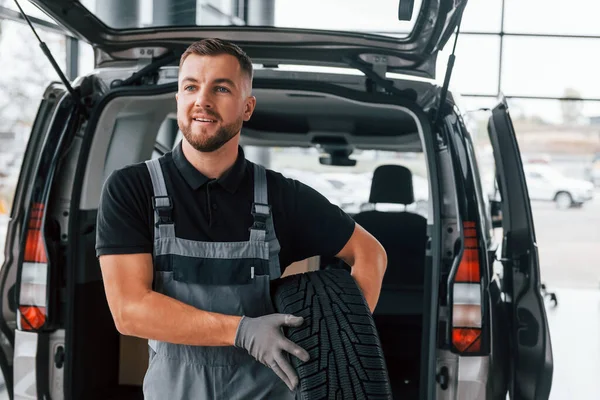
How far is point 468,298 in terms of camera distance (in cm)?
241

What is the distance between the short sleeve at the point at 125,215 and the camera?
1.65 metres

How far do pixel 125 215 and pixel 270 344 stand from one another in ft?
1.48

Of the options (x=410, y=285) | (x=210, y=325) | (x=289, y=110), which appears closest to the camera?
(x=210, y=325)

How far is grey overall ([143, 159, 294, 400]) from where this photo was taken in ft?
5.59

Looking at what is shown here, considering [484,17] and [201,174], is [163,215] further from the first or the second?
[484,17]

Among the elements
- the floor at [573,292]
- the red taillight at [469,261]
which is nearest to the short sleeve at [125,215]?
the red taillight at [469,261]

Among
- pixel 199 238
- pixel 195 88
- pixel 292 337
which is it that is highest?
pixel 195 88

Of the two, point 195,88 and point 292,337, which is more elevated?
point 195,88

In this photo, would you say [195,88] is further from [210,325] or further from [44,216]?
[44,216]

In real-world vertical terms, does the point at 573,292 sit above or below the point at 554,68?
below

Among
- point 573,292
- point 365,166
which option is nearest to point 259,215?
point 365,166

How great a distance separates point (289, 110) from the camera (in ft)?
11.5

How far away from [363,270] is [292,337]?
0.42m

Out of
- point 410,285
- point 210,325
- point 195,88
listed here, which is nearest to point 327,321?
point 210,325
